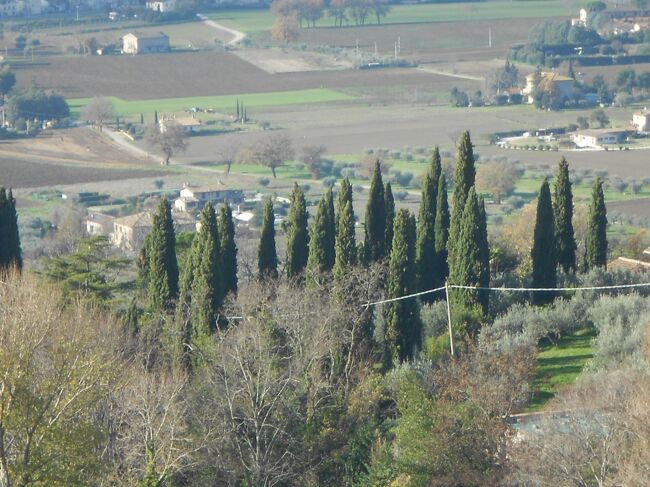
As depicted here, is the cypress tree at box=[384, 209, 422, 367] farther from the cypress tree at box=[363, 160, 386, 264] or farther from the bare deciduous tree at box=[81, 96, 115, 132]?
the bare deciduous tree at box=[81, 96, 115, 132]

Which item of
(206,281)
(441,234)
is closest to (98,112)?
(441,234)

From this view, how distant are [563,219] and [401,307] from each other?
21.4ft

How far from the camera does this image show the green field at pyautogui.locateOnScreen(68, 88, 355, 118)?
109 metres

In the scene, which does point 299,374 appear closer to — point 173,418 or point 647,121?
point 173,418

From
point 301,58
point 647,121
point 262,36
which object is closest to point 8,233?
point 647,121

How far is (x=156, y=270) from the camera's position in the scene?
37688 mm

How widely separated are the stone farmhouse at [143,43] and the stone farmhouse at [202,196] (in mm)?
56186

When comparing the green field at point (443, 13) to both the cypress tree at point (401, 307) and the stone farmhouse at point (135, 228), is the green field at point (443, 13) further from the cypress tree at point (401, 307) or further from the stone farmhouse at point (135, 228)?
the cypress tree at point (401, 307)

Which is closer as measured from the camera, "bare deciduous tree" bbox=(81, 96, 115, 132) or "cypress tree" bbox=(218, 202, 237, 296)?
"cypress tree" bbox=(218, 202, 237, 296)

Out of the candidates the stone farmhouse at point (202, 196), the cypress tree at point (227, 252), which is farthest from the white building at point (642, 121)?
the cypress tree at point (227, 252)

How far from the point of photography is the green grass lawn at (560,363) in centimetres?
3008

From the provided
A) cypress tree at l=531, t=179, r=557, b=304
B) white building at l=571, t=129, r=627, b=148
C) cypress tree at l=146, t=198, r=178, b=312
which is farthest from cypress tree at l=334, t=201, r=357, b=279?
white building at l=571, t=129, r=627, b=148

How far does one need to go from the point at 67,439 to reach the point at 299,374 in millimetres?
8897

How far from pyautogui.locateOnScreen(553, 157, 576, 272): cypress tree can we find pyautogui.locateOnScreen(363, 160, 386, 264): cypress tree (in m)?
4.26
